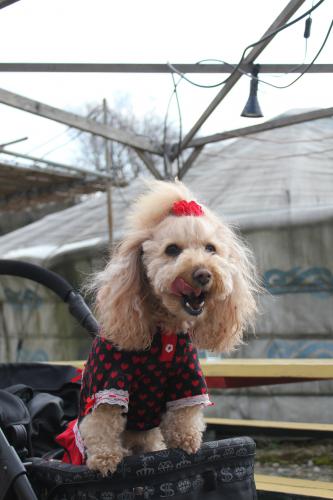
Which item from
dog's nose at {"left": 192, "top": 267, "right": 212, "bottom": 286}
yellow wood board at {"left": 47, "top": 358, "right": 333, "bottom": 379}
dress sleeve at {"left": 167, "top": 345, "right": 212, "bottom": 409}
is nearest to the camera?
dog's nose at {"left": 192, "top": 267, "right": 212, "bottom": 286}

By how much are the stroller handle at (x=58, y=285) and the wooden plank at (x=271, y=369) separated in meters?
1.24

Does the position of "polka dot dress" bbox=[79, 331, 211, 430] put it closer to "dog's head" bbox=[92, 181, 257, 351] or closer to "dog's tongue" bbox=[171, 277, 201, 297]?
"dog's head" bbox=[92, 181, 257, 351]

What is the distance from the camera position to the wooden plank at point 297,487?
2.31 meters

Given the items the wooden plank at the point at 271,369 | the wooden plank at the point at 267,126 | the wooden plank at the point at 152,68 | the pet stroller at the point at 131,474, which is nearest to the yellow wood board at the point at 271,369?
the wooden plank at the point at 271,369

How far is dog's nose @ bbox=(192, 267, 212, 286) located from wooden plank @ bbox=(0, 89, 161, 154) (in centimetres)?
268

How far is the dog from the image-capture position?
1500 millimetres

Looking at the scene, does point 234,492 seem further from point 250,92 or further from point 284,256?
point 284,256

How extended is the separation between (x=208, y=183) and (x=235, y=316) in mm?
5298

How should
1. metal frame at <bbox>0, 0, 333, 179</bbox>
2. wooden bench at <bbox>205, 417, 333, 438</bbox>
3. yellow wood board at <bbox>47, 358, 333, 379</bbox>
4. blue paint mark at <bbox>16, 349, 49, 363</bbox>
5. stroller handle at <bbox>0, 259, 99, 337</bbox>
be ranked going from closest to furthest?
stroller handle at <bbox>0, 259, 99, 337</bbox> < yellow wood board at <bbox>47, 358, 333, 379</bbox> < wooden bench at <bbox>205, 417, 333, 438</bbox> < metal frame at <bbox>0, 0, 333, 179</bbox> < blue paint mark at <bbox>16, 349, 49, 363</bbox>

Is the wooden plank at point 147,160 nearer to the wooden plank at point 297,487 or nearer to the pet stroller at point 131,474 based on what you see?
the wooden plank at point 297,487

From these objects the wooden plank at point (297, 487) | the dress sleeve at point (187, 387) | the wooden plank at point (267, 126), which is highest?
the wooden plank at point (267, 126)

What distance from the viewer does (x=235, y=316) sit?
165 cm

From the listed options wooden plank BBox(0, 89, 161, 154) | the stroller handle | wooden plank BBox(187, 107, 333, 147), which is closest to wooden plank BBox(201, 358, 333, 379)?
the stroller handle

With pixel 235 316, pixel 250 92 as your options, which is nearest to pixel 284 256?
pixel 250 92
